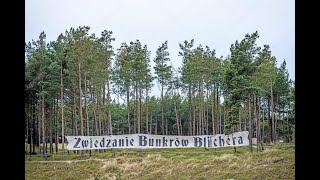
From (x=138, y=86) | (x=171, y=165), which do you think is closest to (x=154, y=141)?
(x=171, y=165)

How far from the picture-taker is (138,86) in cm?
899

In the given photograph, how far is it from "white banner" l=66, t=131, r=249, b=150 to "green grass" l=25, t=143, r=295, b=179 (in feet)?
0.44

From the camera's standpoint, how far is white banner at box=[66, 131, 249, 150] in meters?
7.08

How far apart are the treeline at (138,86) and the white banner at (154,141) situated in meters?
0.56

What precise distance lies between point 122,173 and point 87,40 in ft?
9.74

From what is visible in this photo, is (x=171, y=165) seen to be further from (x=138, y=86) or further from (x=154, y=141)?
(x=138, y=86)

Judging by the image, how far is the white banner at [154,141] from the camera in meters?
7.08

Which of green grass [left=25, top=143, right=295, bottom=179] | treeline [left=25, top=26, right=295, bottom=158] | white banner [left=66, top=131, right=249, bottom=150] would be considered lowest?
green grass [left=25, top=143, right=295, bottom=179]

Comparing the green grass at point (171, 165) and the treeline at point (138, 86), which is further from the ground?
the treeline at point (138, 86)

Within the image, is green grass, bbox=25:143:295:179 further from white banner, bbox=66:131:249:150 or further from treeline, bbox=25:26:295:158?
treeline, bbox=25:26:295:158

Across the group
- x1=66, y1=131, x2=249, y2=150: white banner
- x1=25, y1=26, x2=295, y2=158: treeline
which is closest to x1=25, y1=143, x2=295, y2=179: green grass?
x1=66, y1=131, x2=249, y2=150: white banner

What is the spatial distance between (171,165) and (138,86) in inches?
114

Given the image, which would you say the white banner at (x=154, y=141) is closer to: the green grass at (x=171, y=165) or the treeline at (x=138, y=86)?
the green grass at (x=171, y=165)

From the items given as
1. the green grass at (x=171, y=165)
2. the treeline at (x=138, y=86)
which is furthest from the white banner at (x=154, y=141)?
the treeline at (x=138, y=86)
